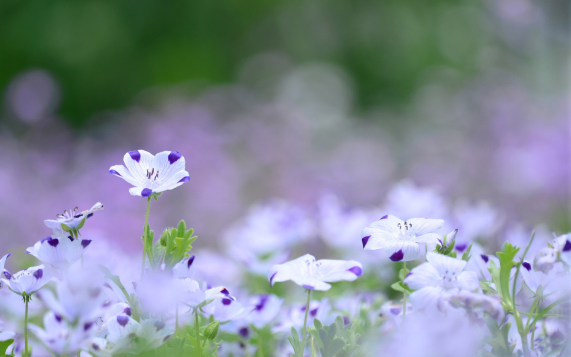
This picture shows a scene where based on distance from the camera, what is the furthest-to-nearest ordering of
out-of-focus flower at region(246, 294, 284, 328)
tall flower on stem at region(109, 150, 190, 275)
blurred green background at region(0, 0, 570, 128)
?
blurred green background at region(0, 0, 570, 128)
out-of-focus flower at region(246, 294, 284, 328)
tall flower on stem at region(109, 150, 190, 275)

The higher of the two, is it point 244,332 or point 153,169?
point 153,169

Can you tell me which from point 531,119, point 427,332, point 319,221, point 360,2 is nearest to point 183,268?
point 427,332

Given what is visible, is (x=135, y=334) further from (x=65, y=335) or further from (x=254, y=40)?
(x=254, y=40)

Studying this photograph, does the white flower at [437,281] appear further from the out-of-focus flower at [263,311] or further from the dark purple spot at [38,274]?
the dark purple spot at [38,274]

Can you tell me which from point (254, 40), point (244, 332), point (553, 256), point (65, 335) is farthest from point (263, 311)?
point (254, 40)

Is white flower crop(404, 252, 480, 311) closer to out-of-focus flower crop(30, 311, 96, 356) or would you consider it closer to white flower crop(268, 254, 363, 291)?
white flower crop(268, 254, 363, 291)

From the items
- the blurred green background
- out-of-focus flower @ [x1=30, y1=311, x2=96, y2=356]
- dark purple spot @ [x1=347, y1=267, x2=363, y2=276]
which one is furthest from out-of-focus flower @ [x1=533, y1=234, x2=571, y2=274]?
the blurred green background
